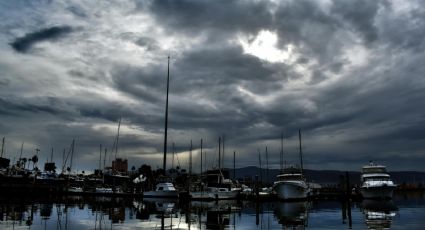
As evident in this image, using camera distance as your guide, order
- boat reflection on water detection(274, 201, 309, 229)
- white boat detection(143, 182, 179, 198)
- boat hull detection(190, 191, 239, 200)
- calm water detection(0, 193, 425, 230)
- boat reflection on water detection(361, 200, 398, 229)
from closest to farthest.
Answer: calm water detection(0, 193, 425, 230) < boat reflection on water detection(361, 200, 398, 229) < boat reflection on water detection(274, 201, 309, 229) < white boat detection(143, 182, 179, 198) < boat hull detection(190, 191, 239, 200)

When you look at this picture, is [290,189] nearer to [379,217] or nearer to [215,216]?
[379,217]

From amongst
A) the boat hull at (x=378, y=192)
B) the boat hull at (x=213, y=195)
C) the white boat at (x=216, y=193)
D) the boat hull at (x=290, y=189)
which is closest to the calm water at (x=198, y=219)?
the boat hull at (x=290, y=189)

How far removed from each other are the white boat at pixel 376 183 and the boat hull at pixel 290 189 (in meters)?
14.5

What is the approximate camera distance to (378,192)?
77.8 metres

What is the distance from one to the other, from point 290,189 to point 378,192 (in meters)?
18.7

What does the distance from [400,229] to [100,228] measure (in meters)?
21.3

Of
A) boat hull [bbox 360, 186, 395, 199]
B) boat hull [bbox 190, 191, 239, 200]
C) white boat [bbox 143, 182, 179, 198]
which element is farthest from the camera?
boat hull [bbox 190, 191, 239, 200]

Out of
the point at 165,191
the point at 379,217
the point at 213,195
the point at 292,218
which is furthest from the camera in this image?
the point at 213,195

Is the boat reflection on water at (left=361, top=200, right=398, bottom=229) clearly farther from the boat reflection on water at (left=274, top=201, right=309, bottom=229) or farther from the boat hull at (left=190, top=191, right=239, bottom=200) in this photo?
the boat hull at (left=190, top=191, right=239, bottom=200)

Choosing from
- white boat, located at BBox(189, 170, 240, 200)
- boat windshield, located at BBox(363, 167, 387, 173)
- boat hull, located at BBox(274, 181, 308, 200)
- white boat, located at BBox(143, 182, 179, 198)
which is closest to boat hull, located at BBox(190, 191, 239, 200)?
white boat, located at BBox(189, 170, 240, 200)

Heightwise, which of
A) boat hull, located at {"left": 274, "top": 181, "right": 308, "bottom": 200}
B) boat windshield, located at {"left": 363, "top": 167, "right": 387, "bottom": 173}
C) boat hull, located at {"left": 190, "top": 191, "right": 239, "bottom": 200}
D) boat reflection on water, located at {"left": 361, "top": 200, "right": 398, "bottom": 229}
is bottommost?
boat reflection on water, located at {"left": 361, "top": 200, "right": 398, "bottom": 229}

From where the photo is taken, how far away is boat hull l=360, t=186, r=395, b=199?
7694 cm

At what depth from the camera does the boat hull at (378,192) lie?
7694 centimetres

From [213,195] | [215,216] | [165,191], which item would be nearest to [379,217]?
[215,216]
